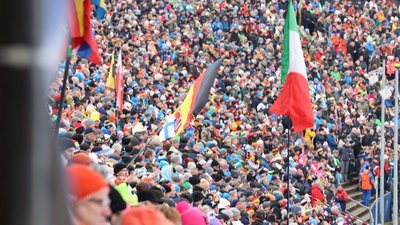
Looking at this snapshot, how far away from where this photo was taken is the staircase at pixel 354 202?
2267cm

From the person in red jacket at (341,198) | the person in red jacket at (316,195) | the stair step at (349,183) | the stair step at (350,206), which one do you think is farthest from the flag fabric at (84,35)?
the stair step at (349,183)

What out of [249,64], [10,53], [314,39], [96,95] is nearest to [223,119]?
[96,95]

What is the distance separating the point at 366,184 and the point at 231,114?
359 cm

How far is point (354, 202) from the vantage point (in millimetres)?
22922

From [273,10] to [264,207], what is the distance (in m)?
22.3

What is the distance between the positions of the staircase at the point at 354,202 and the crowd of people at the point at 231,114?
0.21m

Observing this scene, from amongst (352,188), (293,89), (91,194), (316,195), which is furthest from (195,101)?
(352,188)

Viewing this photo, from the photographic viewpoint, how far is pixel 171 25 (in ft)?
101

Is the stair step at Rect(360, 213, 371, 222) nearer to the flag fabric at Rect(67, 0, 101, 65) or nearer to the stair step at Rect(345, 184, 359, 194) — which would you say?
the stair step at Rect(345, 184, 359, 194)

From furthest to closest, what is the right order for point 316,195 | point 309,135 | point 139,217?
1. point 309,135
2. point 316,195
3. point 139,217

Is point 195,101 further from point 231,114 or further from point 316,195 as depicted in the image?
point 231,114

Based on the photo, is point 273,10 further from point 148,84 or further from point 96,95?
point 96,95

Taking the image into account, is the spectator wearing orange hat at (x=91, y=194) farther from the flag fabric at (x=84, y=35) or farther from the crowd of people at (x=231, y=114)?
the flag fabric at (x=84, y=35)

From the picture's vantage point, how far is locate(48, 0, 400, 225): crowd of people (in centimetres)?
1141
